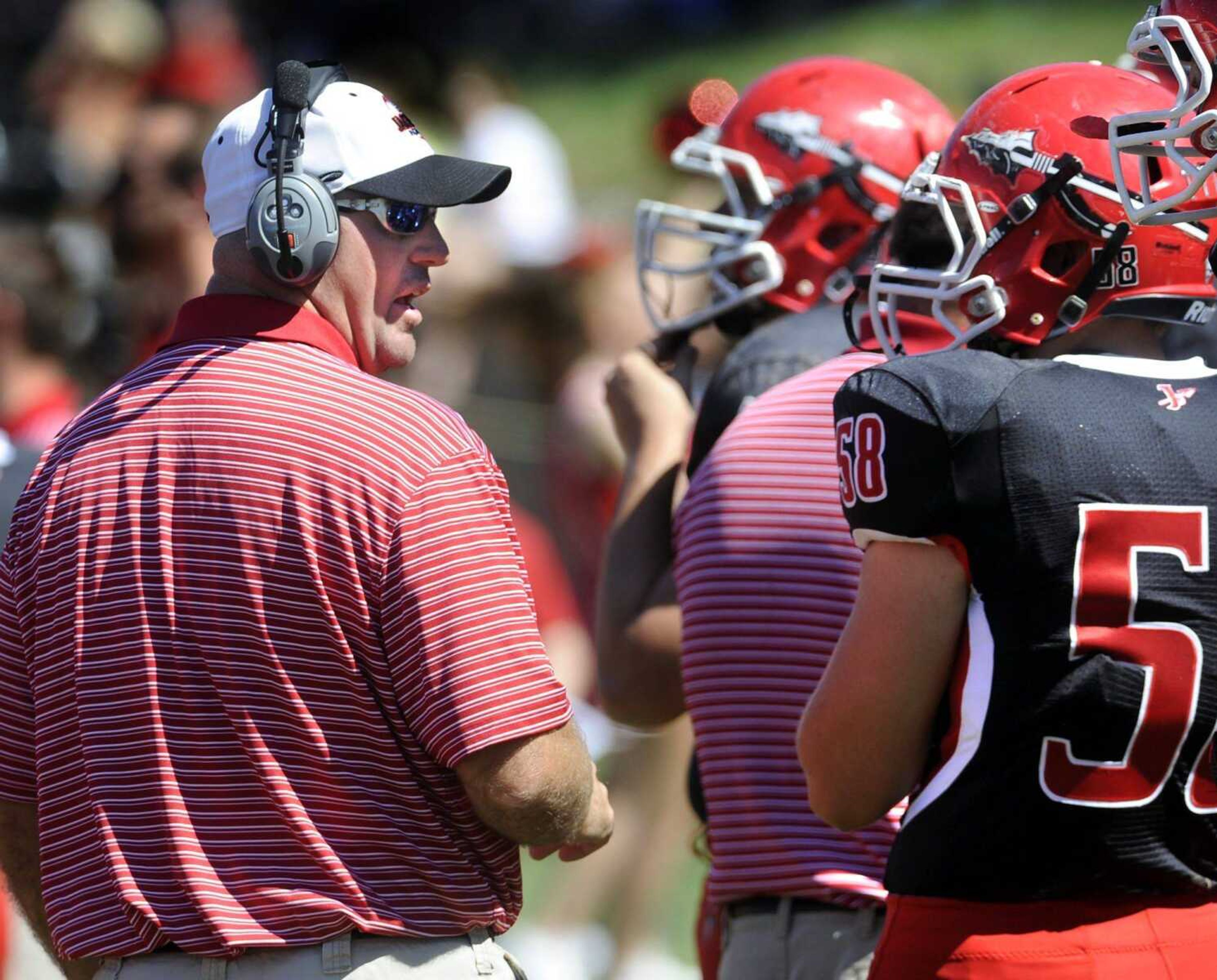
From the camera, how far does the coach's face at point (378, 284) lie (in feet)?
9.37

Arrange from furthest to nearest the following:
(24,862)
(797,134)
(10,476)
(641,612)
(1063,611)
→ (10,476)
(797,134)
(641,612)
(24,862)
(1063,611)

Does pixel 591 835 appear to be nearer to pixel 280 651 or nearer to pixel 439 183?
pixel 280 651

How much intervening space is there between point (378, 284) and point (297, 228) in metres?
0.22

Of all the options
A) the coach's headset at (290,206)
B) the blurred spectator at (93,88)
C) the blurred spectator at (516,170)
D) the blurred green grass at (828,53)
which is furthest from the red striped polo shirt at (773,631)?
the blurred green grass at (828,53)

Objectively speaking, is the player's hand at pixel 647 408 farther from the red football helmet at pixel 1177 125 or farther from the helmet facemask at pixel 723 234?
the red football helmet at pixel 1177 125

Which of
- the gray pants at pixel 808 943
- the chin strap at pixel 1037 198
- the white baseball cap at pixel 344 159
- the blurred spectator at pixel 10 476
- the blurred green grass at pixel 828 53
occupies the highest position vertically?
the white baseball cap at pixel 344 159

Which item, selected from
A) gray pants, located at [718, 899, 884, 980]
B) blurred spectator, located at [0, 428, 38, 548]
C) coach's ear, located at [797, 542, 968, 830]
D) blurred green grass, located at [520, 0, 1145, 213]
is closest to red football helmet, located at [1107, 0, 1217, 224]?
coach's ear, located at [797, 542, 968, 830]

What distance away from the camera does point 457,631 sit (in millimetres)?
2621

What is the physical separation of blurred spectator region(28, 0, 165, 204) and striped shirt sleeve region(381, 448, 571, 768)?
8.01 meters

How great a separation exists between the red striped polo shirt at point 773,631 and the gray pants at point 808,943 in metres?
0.03

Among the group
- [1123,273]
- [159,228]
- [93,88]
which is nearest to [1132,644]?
[1123,273]

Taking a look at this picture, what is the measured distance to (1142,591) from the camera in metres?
2.50

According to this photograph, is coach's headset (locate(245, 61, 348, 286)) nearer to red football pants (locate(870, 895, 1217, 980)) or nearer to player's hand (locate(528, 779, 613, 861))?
player's hand (locate(528, 779, 613, 861))

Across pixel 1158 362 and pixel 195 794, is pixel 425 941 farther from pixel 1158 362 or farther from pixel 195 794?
pixel 1158 362
